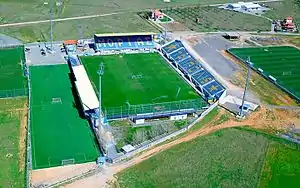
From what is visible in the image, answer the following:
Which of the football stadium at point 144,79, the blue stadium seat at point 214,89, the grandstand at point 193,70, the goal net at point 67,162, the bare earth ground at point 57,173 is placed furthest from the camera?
the grandstand at point 193,70

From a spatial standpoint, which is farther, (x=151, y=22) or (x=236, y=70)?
(x=151, y=22)

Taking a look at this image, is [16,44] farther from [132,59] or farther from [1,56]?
[132,59]

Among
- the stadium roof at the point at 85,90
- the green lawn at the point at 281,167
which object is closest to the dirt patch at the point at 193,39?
the stadium roof at the point at 85,90

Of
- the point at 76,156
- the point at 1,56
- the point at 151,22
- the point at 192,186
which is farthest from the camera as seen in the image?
the point at 151,22

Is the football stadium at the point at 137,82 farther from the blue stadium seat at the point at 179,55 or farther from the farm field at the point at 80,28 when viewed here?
the farm field at the point at 80,28

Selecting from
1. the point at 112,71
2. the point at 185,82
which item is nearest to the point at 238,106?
the point at 185,82

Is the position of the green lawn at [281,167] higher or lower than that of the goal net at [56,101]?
lower

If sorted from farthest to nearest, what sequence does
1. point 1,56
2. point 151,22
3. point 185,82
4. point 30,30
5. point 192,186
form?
point 151,22, point 30,30, point 1,56, point 185,82, point 192,186

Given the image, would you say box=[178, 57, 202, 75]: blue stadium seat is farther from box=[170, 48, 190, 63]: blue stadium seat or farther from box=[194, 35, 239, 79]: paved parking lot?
box=[194, 35, 239, 79]: paved parking lot
